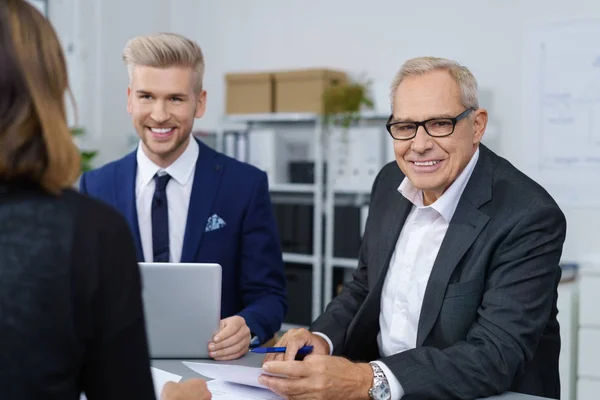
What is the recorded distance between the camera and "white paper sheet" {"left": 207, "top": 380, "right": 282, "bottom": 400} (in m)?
1.58

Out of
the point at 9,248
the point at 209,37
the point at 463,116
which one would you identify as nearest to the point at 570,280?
the point at 463,116

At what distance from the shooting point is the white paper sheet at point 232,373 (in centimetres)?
161

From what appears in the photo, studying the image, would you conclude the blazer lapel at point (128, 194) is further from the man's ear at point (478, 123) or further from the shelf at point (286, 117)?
the shelf at point (286, 117)

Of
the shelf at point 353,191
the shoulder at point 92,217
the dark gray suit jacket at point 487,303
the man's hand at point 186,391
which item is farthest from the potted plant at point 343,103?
the shoulder at point 92,217

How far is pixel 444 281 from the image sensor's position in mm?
1829

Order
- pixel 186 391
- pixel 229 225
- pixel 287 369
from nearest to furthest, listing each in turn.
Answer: pixel 186 391 → pixel 287 369 → pixel 229 225

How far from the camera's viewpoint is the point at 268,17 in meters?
5.67

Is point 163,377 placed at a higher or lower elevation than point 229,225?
lower

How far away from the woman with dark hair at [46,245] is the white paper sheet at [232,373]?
71 cm

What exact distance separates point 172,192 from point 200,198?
90 mm

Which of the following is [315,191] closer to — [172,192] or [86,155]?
[86,155]

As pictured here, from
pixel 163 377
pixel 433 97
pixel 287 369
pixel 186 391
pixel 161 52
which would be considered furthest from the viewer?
pixel 161 52

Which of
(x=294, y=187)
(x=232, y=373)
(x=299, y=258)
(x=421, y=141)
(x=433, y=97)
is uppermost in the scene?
(x=433, y=97)

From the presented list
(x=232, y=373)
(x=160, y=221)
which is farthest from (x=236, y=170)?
(x=232, y=373)
